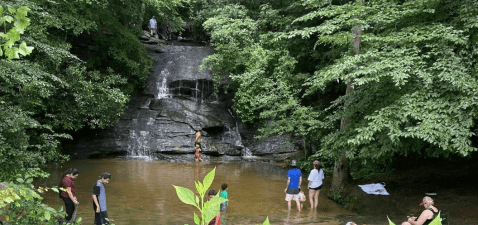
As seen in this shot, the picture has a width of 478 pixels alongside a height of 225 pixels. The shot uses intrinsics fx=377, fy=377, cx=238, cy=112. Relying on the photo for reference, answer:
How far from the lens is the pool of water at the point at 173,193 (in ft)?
32.0

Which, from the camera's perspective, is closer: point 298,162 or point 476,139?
point 476,139

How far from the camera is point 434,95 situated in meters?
7.75

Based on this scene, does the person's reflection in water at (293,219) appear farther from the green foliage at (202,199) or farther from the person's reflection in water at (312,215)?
the green foliage at (202,199)

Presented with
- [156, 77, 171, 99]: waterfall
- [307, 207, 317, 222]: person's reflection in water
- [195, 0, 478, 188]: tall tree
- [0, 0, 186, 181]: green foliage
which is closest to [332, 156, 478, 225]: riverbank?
[307, 207, 317, 222]: person's reflection in water

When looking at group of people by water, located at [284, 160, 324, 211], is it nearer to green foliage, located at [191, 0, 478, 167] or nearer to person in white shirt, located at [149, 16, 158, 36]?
green foliage, located at [191, 0, 478, 167]

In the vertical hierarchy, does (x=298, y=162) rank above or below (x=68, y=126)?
below

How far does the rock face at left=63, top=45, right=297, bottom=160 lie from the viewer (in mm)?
20281

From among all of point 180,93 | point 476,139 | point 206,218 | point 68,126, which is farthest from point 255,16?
point 206,218

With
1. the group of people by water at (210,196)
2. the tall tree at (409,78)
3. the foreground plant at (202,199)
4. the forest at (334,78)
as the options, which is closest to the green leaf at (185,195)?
the foreground plant at (202,199)

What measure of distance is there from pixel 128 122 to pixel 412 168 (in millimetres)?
15123

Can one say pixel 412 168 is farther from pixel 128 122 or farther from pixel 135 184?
pixel 128 122

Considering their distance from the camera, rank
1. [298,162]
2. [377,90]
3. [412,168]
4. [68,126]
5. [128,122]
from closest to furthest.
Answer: [377,90]
[412,168]
[68,126]
[298,162]
[128,122]

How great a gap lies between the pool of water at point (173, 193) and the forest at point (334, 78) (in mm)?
1690

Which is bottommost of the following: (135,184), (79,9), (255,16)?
(135,184)
